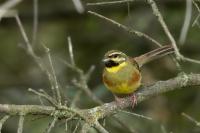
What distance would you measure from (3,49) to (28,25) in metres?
0.41

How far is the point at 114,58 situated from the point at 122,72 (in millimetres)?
149

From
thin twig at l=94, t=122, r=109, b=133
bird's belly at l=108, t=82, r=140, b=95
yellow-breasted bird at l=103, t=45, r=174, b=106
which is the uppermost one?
yellow-breasted bird at l=103, t=45, r=174, b=106

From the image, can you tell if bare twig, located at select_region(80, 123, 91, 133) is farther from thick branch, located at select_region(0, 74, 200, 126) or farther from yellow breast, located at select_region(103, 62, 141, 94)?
yellow breast, located at select_region(103, 62, 141, 94)

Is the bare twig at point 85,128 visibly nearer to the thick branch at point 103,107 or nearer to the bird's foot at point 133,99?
the thick branch at point 103,107

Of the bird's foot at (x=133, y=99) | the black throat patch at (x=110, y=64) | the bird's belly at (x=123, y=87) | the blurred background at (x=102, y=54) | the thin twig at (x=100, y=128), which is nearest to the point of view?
the thin twig at (x=100, y=128)

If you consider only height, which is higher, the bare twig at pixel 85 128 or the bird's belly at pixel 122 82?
the bird's belly at pixel 122 82

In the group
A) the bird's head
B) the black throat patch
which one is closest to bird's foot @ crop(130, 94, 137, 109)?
the bird's head

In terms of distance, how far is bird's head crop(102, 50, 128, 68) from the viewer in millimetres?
5270

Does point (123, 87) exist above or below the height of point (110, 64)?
below

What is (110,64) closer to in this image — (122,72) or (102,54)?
(122,72)

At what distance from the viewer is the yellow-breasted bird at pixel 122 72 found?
519 cm

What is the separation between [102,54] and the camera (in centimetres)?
709

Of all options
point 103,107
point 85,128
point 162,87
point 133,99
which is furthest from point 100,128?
point 133,99

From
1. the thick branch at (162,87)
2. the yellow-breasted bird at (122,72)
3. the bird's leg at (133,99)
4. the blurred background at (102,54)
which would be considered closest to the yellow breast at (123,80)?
the yellow-breasted bird at (122,72)
